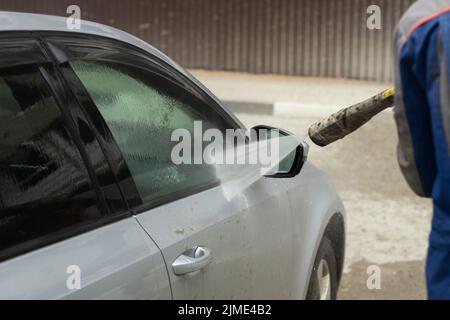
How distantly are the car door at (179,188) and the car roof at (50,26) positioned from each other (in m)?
0.04

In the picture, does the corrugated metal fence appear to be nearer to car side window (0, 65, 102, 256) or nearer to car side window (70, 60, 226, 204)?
car side window (70, 60, 226, 204)

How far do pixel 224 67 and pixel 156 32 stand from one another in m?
1.35

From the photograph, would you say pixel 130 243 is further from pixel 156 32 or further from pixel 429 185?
pixel 156 32

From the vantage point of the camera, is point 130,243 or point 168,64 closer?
point 130,243

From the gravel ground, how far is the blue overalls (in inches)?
122

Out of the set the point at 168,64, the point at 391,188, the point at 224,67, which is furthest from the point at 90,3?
the point at 168,64

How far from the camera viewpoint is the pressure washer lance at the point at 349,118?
224 cm

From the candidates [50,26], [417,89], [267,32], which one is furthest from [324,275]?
[267,32]

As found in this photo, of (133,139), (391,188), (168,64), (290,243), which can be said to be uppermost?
(168,64)

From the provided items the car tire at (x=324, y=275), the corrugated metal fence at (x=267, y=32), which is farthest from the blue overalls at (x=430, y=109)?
the corrugated metal fence at (x=267, y=32)

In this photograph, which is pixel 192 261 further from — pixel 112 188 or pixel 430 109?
pixel 430 109

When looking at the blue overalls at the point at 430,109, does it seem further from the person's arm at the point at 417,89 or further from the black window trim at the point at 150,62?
the black window trim at the point at 150,62

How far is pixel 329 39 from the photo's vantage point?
40.6ft

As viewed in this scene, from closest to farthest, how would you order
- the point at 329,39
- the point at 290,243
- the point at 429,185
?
1. the point at 429,185
2. the point at 290,243
3. the point at 329,39
